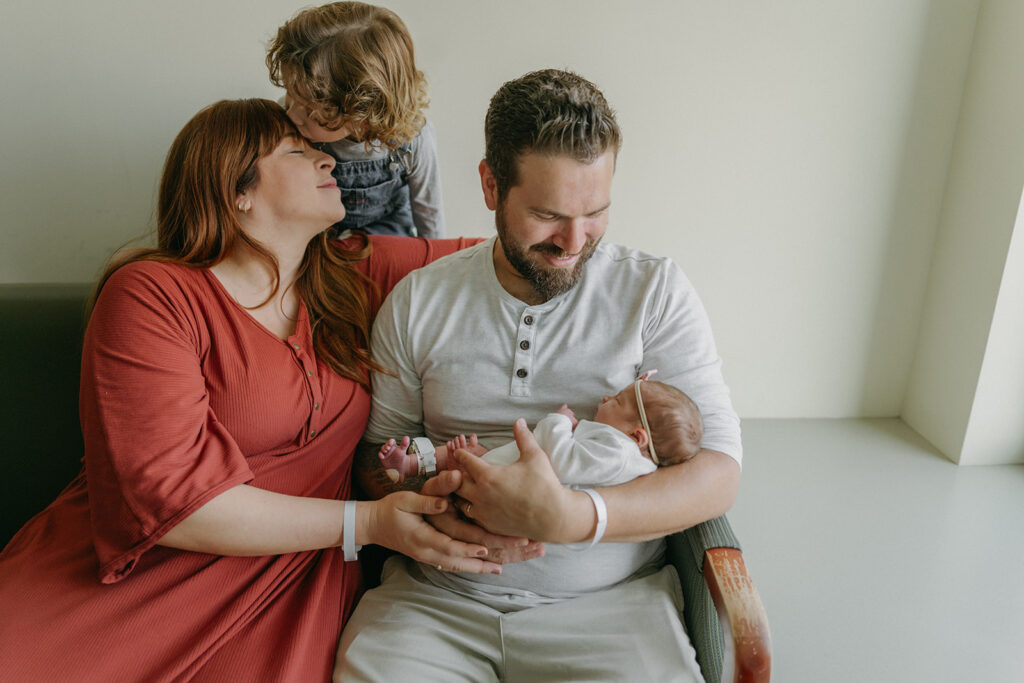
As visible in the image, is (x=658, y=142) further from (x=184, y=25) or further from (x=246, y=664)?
(x=246, y=664)

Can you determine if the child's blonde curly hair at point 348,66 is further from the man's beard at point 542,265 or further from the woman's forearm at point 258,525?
the woman's forearm at point 258,525

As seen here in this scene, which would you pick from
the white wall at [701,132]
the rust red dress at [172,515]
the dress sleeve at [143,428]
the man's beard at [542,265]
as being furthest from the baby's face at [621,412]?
the white wall at [701,132]

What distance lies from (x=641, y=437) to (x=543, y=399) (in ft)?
0.87

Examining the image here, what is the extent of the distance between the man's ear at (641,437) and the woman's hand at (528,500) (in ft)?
0.55

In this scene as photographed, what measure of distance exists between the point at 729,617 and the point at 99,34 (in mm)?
2325

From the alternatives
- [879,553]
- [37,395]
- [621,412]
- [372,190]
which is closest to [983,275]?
[879,553]

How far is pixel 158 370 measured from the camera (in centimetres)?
143

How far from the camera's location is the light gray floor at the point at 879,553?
204 centimetres

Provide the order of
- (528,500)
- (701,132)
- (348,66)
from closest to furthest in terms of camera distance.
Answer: (528,500)
(348,66)
(701,132)

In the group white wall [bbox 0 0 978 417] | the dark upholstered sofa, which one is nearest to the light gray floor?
white wall [bbox 0 0 978 417]

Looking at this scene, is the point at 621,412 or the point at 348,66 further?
the point at 348,66

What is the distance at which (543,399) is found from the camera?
5.45ft

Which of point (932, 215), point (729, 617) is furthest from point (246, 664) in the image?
point (932, 215)

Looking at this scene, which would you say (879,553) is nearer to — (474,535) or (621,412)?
(621,412)
